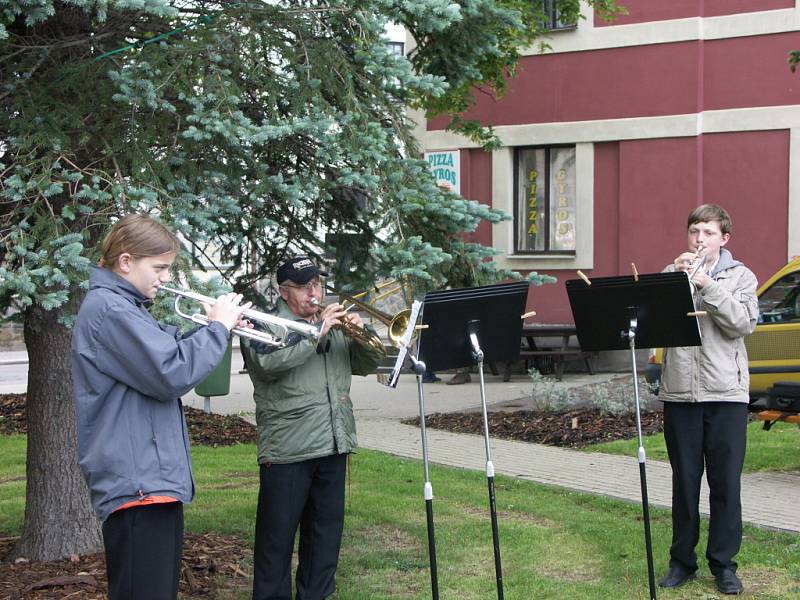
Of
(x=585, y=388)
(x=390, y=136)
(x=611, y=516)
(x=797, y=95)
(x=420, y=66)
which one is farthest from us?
(x=797, y=95)

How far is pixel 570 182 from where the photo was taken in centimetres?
1866

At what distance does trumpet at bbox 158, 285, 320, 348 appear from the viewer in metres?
4.30

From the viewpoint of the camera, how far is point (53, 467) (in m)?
6.42

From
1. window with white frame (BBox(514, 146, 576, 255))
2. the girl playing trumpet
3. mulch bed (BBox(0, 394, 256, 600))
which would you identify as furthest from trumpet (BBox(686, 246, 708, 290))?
window with white frame (BBox(514, 146, 576, 255))

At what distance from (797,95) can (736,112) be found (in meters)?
0.96

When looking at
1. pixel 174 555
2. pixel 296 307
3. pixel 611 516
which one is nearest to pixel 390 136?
pixel 296 307

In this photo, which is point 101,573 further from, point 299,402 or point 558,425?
point 558,425

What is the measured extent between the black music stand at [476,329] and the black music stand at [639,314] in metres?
0.54

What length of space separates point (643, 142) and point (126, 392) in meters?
15.1

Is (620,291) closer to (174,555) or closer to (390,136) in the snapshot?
(390,136)

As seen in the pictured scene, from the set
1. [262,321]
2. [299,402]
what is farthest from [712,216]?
Answer: [262,321]

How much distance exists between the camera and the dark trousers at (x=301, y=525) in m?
5.47

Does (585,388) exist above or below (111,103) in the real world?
below

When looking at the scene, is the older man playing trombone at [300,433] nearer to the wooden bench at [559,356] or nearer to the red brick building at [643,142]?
the wooden bench at [559,356]
